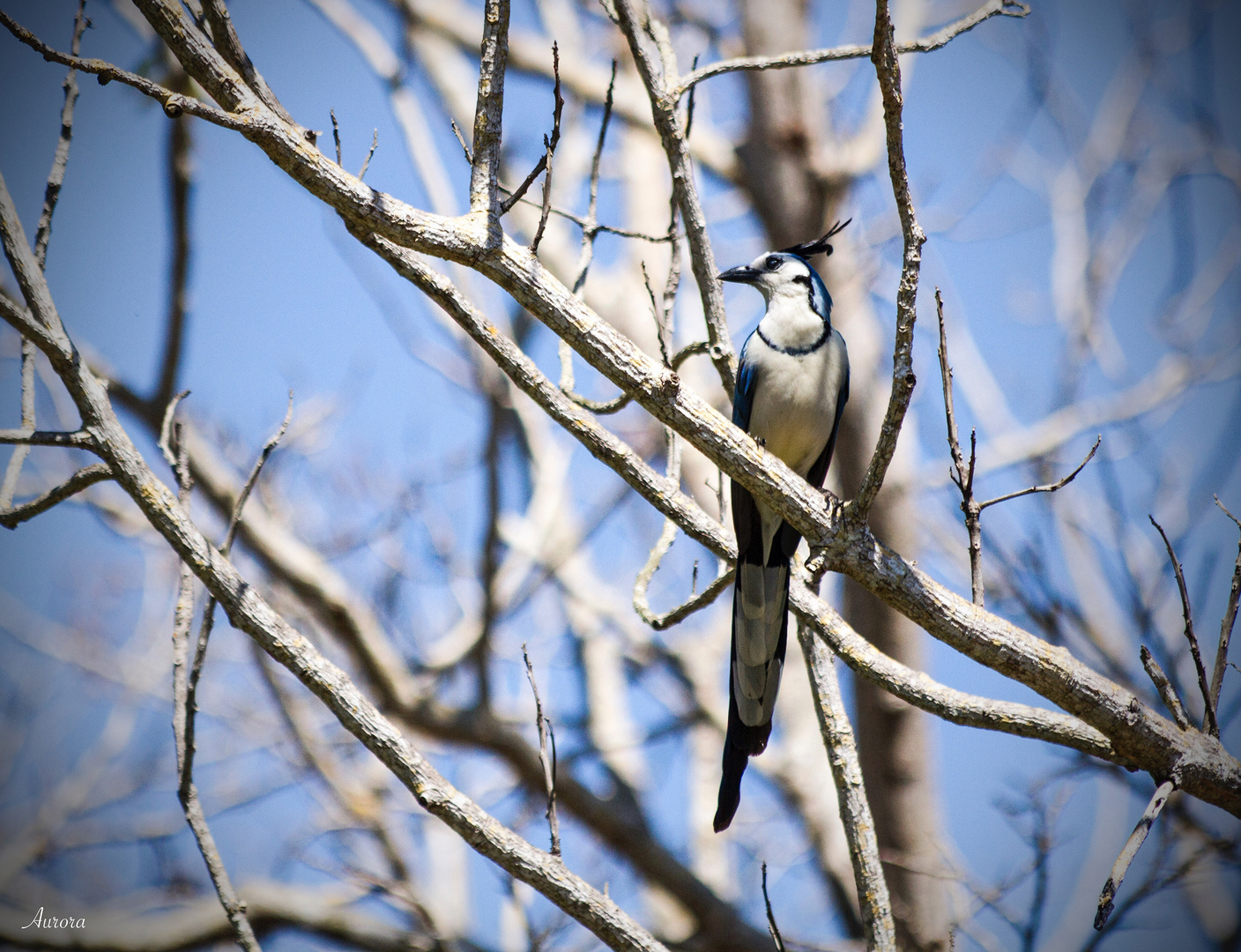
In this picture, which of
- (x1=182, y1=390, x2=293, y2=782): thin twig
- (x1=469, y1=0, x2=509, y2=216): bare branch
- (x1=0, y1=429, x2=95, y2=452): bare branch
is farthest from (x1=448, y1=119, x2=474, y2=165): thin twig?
(x1=0, y1=429, x2=95, y2=452): bare branch

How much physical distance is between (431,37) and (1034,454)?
257 inches

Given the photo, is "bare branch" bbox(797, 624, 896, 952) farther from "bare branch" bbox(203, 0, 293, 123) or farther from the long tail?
"bare branch" bbox(203, 0, 293, 123)

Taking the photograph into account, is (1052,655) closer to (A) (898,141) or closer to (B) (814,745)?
(A) (898,141)

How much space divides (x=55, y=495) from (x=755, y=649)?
7.47 feet

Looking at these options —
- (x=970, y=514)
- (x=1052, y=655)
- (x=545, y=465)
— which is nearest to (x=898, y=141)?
(x=970, y=514)

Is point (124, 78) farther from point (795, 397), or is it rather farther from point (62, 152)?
point (795, 397)

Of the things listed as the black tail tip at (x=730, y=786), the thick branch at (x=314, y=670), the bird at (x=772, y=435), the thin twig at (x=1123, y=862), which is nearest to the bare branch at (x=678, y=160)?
the bird at (x=772, y=435)

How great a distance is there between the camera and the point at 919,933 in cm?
526

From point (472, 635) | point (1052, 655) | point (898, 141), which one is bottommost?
point (1052, 655)

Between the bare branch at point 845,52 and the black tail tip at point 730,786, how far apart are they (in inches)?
96.7

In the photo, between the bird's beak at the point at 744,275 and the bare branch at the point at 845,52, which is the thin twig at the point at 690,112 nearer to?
the bare branch at the point at 845,52

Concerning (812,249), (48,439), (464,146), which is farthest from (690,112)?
(48,439)

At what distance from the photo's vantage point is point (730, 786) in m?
3.09

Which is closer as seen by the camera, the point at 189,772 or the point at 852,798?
the point at 189,772
